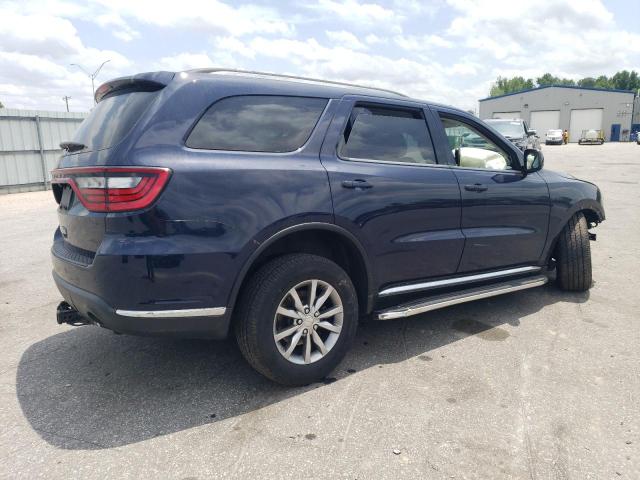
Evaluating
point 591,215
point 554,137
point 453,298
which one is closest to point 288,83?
point 453,298

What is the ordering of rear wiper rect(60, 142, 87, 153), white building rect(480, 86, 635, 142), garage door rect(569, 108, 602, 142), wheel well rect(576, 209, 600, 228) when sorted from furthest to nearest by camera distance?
garage door rect(569, 108, 602, 142), white building rect(480, 86, 635, 142), wheel well rect(576, 209, 600, 228), rear wiper rect(60, 142, 87, 153)

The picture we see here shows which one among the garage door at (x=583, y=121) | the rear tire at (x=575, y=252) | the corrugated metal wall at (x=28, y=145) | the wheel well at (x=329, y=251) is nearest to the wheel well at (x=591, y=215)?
the rear tire at (x=575, y=252)

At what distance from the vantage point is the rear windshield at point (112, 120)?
2650mm

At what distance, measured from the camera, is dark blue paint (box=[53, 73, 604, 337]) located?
247 centimetres

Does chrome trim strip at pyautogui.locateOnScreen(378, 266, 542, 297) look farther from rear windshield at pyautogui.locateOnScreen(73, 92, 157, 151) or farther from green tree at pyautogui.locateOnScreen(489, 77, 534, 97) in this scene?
green tree at pyautogui.locateOnScreen(489, 77, 534, 97)

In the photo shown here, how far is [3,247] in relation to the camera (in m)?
7.24

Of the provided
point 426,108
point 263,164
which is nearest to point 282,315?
point 263,164

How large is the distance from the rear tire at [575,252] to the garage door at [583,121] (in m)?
64.3

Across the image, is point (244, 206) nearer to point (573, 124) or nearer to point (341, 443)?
point (341, 443)

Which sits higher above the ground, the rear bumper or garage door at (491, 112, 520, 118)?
garage door at (491, 112, 520, 118)

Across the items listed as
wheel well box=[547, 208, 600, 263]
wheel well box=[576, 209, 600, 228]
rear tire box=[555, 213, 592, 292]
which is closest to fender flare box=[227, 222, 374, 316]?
wheel well box=[547, 208, 600, 263]

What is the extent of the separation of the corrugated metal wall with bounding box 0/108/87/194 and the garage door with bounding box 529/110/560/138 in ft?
195

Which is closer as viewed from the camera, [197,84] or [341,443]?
[341,443]

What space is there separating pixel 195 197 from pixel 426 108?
2.03m
